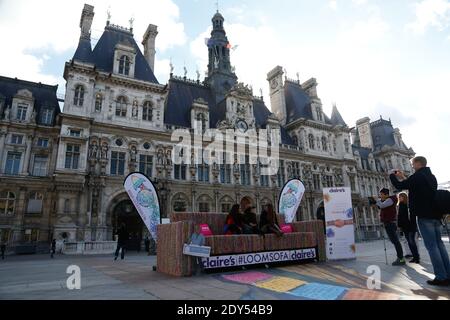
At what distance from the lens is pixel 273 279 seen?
6273 millimetres

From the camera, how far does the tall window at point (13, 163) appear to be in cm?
2407

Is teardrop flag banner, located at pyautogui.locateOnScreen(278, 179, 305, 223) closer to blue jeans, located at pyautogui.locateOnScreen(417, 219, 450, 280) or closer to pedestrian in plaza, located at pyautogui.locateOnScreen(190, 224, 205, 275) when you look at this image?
pedestrian in plaza, located at pyautogui.locateOnScreen(190, 224, 205, 275)

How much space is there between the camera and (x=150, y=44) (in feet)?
110

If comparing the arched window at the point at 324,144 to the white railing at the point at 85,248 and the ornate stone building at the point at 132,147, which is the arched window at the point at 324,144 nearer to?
the ornate stone building at the point at 132,147

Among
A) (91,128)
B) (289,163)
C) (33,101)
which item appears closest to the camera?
(91,128)

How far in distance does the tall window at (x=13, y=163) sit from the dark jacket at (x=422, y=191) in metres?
28.2

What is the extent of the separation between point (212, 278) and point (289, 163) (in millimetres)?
30327

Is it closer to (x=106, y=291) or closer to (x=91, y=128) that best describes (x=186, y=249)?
(x=106, y=291)

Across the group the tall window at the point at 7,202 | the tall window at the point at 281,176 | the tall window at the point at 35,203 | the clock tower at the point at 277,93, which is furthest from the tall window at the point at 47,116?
the clock tower at the point at 277,93

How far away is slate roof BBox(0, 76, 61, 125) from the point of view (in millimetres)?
26481

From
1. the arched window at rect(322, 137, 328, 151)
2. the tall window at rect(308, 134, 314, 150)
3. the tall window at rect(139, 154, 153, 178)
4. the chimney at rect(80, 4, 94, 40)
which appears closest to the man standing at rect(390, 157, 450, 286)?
the tall window at rect(139, 154, 153, 178)

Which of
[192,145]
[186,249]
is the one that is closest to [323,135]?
[192,145]

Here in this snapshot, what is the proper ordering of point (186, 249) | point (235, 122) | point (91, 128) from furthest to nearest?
1. point (235, 122)
2. point (91, 128)
3. point (186, 249)

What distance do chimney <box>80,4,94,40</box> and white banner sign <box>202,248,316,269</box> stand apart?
2835 cm
